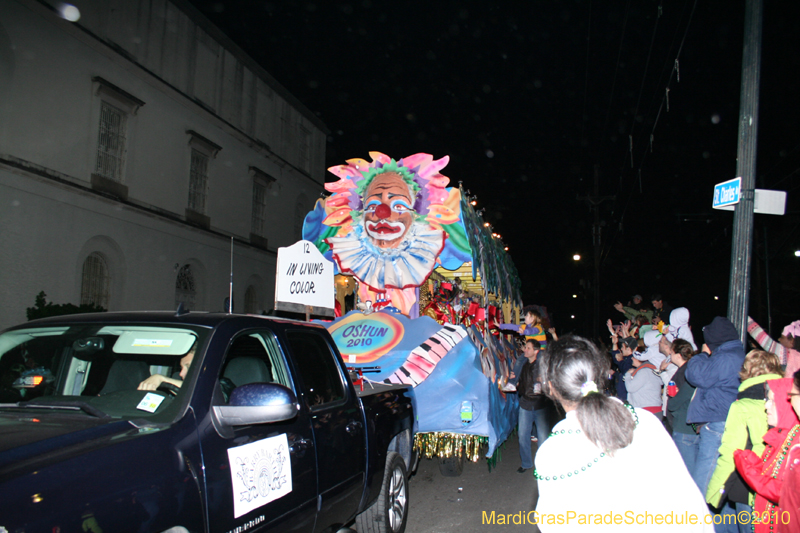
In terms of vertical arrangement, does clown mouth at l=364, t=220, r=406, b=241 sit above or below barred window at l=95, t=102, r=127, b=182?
below

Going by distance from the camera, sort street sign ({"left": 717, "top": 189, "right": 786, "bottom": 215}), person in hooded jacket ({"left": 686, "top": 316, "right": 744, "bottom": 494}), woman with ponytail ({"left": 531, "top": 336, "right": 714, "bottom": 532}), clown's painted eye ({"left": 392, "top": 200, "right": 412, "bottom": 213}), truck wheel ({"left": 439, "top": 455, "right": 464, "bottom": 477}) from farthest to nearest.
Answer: clown's painted eye ({"left": 392, "top": 200, "right": 412, "bottom": 213}), truck wheel ({"left": 439, "top": 455, "right": 464, "bottom": 477}), street sign ({"left": 717, "top": 189, "right": 786, "bottom": 215}), person in hooded jacket ({"left": 686, "top": 316, "right": 744, "bottom": 494}), woman with ponytail ({"left": 531, "top": 336, "right": 714, "bottom": 532})

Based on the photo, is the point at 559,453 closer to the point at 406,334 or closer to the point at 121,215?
the point at 406,334

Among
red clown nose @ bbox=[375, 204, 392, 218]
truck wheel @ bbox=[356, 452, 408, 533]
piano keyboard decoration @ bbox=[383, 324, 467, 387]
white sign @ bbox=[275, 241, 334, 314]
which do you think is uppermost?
red clown nose @ bbox=[375, 204, 392, 218]

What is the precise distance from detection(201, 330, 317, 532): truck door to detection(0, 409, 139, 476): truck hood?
1.31 feet

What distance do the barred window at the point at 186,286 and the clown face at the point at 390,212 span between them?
41.1 feet

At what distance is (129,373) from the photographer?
9.57 feet

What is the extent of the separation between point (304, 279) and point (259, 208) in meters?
17.5

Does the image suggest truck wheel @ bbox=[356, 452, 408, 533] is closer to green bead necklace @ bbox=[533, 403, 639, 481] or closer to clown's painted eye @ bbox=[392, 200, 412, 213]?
green bead necklace @ bbox=[533, 403, 639, 481]

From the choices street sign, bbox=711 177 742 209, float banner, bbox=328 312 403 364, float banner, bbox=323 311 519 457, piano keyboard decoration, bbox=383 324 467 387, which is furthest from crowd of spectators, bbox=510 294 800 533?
float banner, bbox=328 312 403 364

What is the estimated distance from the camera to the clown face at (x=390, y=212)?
8.15 meters

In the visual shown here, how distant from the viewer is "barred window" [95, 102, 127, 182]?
15.4 metres

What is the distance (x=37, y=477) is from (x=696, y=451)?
5.37m

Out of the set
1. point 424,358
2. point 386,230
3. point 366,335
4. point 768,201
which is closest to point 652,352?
point 768,201

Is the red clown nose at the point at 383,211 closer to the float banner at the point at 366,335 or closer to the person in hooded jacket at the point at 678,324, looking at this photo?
the float banner at the point at 366,335
